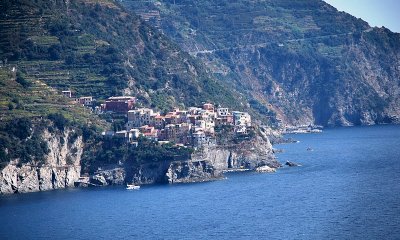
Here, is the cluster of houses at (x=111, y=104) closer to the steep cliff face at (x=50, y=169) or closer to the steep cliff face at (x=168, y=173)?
the steep cliff face at (x=50, y=169)

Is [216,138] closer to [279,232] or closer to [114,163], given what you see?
[114,163]

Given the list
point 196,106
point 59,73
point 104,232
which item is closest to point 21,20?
point 59,73

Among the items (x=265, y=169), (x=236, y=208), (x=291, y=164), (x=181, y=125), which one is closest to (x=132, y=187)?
(x=181, y=125)

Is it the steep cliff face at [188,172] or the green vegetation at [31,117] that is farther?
the steep cliff face at [188,172]

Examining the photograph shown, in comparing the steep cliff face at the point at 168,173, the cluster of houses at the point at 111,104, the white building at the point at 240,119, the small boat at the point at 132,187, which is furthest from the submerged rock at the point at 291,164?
the small boat at the point at 132,187

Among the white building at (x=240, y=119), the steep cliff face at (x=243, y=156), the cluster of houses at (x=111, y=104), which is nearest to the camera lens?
the steep cliff face at (x=243, y=156)

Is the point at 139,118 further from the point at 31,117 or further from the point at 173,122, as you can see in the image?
the point at 31,117
